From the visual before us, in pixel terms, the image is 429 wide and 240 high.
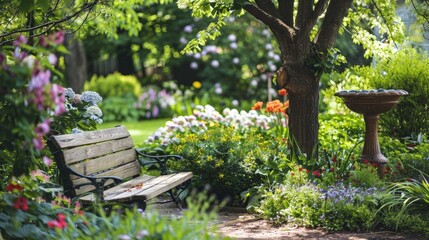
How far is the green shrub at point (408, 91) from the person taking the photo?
8.66m

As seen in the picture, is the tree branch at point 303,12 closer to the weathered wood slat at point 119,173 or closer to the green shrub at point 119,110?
the weathered wood slat at point 119,173

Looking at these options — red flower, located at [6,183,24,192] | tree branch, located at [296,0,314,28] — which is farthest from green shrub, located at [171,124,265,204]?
red flower, located at [6,183,24,192]

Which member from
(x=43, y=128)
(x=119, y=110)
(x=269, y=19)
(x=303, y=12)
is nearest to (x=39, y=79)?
(x=43, y=128)

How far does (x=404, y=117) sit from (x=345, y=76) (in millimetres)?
2198

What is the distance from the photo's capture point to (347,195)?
607 cm

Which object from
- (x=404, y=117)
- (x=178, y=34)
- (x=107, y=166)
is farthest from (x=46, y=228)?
(x=178, y=34)

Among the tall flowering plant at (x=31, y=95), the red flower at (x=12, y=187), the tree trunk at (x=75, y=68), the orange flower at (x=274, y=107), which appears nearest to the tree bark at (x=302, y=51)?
the orange flower at (x=274, y=107)

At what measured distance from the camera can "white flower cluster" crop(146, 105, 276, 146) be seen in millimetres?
9109

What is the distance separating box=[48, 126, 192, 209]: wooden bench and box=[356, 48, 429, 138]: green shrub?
3473 mm

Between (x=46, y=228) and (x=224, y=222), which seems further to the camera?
(x=224, y=222)

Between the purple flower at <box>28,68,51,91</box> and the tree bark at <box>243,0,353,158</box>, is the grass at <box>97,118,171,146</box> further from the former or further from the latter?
the purple flower at <box>28,68,51,91</box>

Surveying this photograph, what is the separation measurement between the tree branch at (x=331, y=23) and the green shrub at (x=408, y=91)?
73.4 inches

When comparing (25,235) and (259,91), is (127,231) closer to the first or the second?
(25,235)

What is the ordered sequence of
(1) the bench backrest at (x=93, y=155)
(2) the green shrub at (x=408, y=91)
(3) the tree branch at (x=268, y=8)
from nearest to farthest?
(1) the bench backrest at (x=93, y=155) → (3) the tree branch at (x=268, y=8) → (2) the green shrub at (x=408, y=91)
